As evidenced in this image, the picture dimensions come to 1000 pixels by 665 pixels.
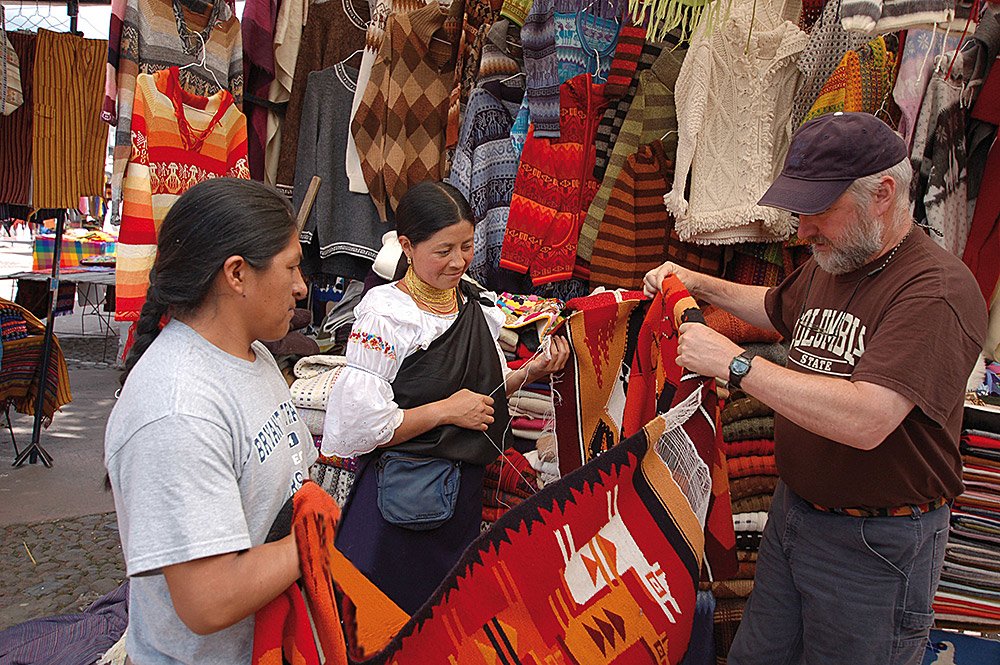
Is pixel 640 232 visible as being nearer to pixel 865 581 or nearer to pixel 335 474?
pixel 335 474

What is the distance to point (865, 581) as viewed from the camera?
5.54 feet

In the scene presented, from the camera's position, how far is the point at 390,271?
3.03m

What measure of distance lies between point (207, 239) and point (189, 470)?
1.26ft

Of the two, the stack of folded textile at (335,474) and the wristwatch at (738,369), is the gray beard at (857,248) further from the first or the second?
the stack of folded textile at (335,474)

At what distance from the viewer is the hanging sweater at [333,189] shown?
374 cm

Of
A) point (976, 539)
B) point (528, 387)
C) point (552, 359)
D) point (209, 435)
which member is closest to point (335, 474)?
point (528, 387)

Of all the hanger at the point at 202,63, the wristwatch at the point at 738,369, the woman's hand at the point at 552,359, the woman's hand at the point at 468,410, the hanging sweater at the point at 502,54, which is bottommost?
the woman's hand at the point at 468,410

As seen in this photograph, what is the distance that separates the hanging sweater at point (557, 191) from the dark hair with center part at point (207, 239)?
6.59 feet

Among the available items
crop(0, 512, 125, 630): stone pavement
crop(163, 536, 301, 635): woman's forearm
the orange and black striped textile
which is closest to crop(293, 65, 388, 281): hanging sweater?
the orange and black striped textile

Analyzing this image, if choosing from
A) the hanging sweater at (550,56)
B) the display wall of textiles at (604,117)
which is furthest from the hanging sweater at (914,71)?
the hanging sweater at (550,56)

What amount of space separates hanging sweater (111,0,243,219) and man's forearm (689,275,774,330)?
2591mm

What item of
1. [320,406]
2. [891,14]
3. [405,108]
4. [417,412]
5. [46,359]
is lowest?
[46,359]

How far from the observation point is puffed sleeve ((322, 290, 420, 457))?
1975mm

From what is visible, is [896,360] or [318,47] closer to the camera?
[896,360]
